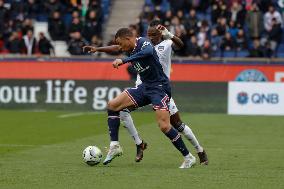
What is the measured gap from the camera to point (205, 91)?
26516 millimetres

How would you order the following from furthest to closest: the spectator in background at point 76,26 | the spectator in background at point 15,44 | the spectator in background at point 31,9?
the spectator in background at point 31,9 < the spectator in background at point 76,26 < the spectator in background at point 15,44

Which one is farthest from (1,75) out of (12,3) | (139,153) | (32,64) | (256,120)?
(139,153)

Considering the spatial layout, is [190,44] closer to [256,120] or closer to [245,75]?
[245,75]

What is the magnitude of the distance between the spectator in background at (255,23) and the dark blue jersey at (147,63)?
56.6 ft

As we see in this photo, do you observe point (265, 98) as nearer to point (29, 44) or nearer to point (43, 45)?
point (43, 45)

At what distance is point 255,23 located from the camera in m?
30.3

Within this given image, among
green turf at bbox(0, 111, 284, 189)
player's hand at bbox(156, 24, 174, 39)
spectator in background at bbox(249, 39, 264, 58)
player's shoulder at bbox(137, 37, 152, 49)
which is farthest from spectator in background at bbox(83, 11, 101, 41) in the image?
player's shoulder at bbox(137, 37, 152, 49)

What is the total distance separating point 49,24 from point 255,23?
7680mm

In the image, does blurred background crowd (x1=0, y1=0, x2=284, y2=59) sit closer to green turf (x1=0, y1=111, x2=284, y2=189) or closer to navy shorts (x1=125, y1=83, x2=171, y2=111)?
green turf (x1=0, y1=111, x2=284, y2=189)

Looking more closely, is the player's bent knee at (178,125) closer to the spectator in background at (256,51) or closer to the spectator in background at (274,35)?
the spectator in background at (256,51)

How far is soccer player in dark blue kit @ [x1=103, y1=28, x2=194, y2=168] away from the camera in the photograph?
13.1 m

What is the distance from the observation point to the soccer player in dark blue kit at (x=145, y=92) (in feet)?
42.9

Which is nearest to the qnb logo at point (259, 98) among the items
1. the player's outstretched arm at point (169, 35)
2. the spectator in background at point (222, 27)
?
the spectator in background at point (222, 27)

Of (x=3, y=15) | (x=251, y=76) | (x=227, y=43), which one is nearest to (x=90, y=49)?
(x=251, y=76)
